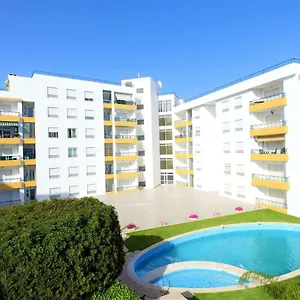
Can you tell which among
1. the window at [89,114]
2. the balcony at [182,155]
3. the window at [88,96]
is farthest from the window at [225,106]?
the window at [88,96]

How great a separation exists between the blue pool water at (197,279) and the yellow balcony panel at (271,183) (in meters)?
13.1

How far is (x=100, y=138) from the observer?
37.8 m

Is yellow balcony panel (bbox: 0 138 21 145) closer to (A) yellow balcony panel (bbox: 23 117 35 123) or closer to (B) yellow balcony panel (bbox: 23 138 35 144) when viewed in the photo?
(B) yellow balcony panel (bbox: 23 138 35 144)

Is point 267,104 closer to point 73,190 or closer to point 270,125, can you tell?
point 270,125

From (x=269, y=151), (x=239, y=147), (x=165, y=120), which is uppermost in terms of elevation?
(x=165, y=120)

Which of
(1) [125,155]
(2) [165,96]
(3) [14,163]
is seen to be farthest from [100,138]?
(2) [165,96]

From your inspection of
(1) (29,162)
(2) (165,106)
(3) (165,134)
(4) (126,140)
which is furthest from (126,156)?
(1) (29,162)

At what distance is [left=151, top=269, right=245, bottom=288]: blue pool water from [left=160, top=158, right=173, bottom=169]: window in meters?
30.8

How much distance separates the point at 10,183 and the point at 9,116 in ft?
25.6

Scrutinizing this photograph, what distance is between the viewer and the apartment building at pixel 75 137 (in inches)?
1215

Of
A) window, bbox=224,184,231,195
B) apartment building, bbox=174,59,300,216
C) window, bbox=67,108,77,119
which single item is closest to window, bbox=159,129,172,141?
apartment building, bbox=174,59,300,216

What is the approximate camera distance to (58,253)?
8.37m

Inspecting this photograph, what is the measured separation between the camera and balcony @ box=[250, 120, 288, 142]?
946 inches

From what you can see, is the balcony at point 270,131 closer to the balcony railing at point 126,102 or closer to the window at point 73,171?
the balcony railing at point 126,102
